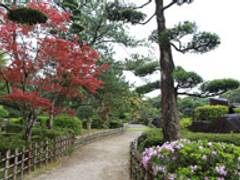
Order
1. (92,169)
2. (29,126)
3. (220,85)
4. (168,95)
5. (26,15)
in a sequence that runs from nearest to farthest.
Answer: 1. (26,15)
2. (220,85)
3. (168,95)
4. (92,169)
5. (29,126)

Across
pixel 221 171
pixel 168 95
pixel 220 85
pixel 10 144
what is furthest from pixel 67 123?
pixel 221 171

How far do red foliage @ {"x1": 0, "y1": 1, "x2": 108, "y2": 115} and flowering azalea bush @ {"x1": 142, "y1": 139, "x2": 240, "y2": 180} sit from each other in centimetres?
441

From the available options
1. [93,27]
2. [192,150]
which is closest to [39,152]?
[192,150]

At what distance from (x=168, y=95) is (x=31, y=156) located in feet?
12.6

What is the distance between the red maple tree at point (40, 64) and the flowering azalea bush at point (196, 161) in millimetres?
4413

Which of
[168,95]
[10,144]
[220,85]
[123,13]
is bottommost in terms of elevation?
[10,144]

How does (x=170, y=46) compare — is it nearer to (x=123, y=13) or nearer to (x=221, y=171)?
(x=123, y=13)

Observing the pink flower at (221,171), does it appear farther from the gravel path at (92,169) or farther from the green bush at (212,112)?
the green bush at (212,112)

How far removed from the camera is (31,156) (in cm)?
707

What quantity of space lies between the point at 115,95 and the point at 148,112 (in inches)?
553

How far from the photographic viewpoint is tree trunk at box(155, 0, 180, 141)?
21.3 ft

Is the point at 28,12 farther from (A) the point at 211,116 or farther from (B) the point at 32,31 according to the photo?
(A) the point at 211,116

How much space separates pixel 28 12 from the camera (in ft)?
13.3

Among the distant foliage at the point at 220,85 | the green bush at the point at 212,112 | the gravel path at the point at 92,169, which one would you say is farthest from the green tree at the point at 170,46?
the green bush at the point at 212,112
